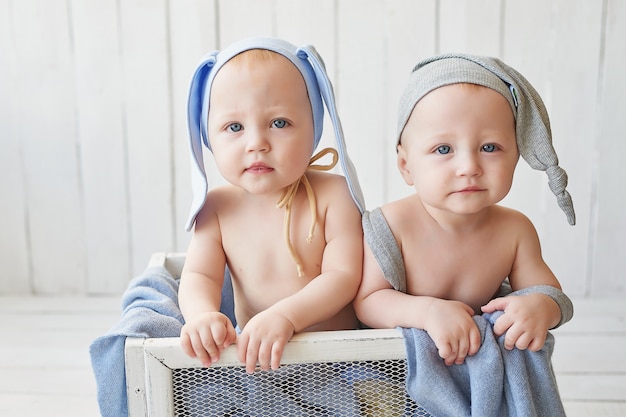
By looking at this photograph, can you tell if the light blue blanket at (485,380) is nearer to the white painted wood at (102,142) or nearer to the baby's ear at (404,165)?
the baby's ear at (404,165)

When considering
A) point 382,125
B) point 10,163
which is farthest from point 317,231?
point 10,163

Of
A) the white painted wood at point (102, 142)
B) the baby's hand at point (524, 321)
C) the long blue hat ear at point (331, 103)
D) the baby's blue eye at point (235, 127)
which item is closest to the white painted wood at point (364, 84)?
the white painted wood at point (102, 142)

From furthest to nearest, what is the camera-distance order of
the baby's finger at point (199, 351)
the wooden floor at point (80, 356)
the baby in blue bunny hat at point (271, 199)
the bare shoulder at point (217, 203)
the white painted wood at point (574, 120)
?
the white painted wood at point (574, 120), the wooden floor at point (80, 356), the bare shoulder at point (217, 203), the baby in blue bunny hat at point (271, 199), the baby's finger at point (199, 351)

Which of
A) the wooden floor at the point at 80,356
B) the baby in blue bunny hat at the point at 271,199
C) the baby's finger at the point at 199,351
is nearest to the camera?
the baby's finger at the point at 199,351

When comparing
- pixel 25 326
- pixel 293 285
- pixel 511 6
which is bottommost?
pixel 25 326

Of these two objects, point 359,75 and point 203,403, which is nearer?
point 203,403

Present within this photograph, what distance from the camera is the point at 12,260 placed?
2.00m

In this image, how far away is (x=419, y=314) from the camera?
87cm

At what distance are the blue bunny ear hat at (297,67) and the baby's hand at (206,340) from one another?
0.24 m

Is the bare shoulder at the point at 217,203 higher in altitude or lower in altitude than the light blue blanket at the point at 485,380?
higher

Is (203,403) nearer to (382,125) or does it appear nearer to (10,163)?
(382,125)

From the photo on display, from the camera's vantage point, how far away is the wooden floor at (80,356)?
1.39m

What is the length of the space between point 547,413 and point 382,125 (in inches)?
42.9

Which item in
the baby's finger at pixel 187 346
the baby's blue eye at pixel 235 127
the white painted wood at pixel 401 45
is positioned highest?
the white painted wood at pixel 401 45
